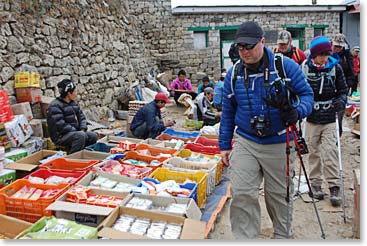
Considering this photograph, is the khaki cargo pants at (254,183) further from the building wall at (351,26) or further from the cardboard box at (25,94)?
the building wall at (351,26)

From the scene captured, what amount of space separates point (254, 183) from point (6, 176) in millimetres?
2865

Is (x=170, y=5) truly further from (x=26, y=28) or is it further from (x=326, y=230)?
(x=326, y=230)

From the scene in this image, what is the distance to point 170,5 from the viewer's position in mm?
15672

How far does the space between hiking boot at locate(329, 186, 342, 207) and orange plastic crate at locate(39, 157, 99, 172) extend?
8.80 ft

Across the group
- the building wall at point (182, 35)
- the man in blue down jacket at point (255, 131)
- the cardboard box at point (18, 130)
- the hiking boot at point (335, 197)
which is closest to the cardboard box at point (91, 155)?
the cardboard box at point (18, 130)

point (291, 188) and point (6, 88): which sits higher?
point (6, 88)

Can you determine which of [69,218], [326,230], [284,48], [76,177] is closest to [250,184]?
[326,230]

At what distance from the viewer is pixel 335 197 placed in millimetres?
4039

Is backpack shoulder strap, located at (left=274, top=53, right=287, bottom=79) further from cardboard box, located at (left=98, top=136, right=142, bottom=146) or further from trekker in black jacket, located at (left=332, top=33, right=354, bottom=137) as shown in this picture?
cardboard box, located at (left=98, top=136, right=142, bottom=146)

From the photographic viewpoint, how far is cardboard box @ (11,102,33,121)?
5.66 m

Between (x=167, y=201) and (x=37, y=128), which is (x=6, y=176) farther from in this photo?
(x=167, y=201)

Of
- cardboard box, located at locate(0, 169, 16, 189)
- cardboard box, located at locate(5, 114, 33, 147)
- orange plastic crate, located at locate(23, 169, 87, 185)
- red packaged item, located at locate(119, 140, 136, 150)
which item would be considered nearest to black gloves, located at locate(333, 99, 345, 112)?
red packaged item, located at locate(119, 140, 136, 150)

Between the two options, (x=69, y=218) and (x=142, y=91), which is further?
(x=142, y=91)

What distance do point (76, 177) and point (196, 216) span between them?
1490 millimetres
